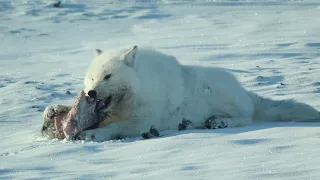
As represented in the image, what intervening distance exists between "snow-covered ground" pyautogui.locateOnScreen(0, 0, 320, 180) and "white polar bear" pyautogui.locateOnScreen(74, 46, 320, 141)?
29 centimetres

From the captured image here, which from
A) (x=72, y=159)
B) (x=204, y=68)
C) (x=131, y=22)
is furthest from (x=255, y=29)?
(x=72, y=159)

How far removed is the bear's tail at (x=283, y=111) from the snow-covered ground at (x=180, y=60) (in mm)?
264

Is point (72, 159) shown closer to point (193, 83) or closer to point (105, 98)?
point (105, 98)

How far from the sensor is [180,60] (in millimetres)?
12984

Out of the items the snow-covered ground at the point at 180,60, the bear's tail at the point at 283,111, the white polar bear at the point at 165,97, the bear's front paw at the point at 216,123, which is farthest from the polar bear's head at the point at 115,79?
the bear's tail at the point at 283,111

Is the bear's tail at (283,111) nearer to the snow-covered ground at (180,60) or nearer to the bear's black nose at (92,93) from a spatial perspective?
the snow-covered ground at (180,60)

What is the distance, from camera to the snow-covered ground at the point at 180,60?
4.64m

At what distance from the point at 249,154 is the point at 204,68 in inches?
114

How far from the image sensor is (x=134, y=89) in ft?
22.0

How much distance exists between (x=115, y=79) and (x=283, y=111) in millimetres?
1952

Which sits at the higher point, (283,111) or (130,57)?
(130,57)

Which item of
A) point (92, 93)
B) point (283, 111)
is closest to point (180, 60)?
point (283, 111)

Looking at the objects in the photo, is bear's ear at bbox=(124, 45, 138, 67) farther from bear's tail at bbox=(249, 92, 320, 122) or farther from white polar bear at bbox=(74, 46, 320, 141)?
bear's tail at bbox=(249, 92, 320, 122)

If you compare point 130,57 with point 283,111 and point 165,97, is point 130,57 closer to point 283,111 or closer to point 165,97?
point 165,97
